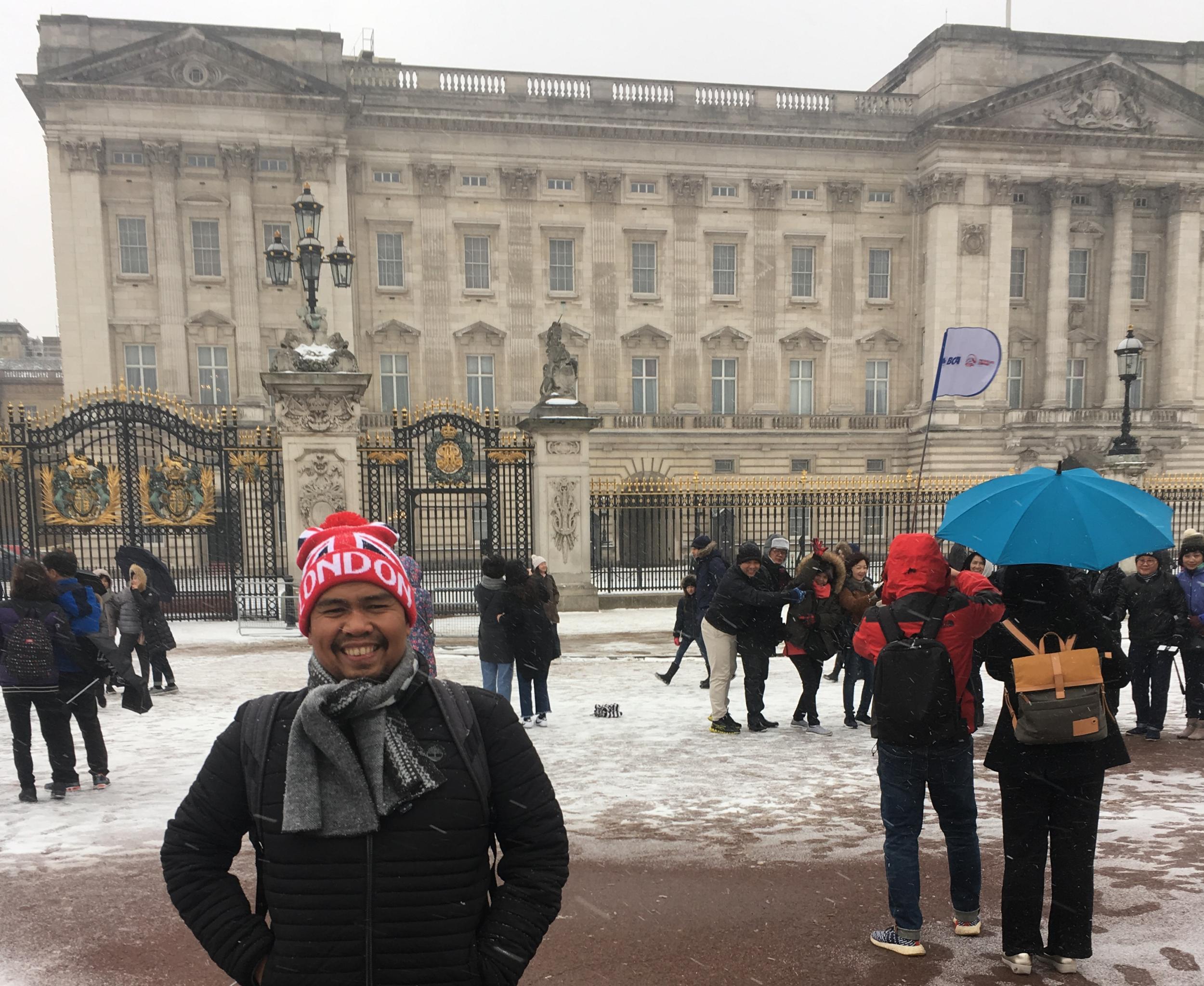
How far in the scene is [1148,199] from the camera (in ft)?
128

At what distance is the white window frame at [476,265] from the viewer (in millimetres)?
36312

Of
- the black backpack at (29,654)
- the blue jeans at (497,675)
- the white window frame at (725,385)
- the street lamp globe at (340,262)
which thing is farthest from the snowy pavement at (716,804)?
the white window frame at (725,385)

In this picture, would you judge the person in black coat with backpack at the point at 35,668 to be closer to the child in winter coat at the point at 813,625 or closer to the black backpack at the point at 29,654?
the black backpack at the point at 29,654

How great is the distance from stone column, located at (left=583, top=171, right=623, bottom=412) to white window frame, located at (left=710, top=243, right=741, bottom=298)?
14.4 ft

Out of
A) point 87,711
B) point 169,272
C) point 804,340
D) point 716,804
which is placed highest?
point 169,272

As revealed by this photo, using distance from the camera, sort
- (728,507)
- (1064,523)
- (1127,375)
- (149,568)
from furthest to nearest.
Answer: (728,507)
(1127,375)
(149,568)
(1064,523)

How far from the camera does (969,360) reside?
15.5 metres

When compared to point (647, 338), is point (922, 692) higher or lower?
lower

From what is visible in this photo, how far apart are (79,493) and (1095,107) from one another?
41.8 metres

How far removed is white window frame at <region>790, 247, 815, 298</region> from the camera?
38.5 meters

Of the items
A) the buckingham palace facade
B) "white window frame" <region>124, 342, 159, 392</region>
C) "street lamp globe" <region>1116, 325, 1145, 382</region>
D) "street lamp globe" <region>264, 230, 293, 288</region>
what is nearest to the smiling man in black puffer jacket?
"street lamp globe" <region>264, 230, 293, 288</region>

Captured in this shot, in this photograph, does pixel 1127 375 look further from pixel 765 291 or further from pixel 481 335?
pixel 481 335

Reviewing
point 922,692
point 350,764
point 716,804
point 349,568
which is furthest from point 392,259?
point 350,764

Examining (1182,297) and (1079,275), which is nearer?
(1182,297)
